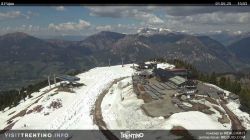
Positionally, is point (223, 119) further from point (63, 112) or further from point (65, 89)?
point (65, 89)

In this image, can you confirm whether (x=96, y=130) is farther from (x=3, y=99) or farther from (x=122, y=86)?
(x=3, y=99)

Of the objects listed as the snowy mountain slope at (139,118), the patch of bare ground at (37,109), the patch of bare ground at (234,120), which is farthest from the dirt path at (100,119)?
the patch of bare ground at (234,120)

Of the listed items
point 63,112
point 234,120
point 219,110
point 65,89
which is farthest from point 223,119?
point 65,89

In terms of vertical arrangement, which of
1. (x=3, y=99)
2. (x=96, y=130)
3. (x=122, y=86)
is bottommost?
(x=3, y=99)

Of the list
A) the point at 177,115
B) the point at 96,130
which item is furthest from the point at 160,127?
the point at 96,130

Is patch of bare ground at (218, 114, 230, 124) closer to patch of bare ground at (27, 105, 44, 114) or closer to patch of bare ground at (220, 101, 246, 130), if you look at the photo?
patch of bare ground at (220, 101, 246, 130)

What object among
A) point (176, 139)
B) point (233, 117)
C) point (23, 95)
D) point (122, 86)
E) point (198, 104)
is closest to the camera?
point (176, 139)

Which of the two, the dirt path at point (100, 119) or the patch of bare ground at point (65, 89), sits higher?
the dirt path at point (100, 119)

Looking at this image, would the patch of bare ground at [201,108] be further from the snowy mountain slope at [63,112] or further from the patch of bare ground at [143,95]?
the snowy mountain slope at [63,112]

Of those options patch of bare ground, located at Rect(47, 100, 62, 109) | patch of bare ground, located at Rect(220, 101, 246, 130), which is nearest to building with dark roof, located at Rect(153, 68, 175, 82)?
patch of bare ground, located at Rect(220, 101, 246, 130)

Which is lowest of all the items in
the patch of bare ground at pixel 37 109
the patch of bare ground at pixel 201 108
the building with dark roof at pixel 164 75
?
the patch of bare ground at pixel 37 109

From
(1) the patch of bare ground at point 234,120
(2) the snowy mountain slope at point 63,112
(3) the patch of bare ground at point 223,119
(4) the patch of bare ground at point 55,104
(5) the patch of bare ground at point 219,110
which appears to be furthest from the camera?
(4) the patch of bare ground at point 55,104
